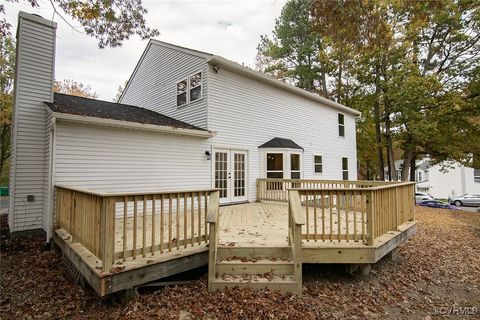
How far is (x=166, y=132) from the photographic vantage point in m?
7.71

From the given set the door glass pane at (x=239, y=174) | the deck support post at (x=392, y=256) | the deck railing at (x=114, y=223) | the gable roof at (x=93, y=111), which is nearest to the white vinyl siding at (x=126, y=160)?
the gable roof at (x=93, y=111)

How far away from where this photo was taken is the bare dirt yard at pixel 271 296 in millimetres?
3184

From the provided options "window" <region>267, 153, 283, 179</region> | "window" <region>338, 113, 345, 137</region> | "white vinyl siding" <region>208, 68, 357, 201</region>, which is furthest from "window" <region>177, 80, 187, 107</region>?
"window" <region>338, 113, 345, 137</region>

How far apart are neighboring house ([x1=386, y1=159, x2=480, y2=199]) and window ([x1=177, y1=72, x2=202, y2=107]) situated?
97.5ft

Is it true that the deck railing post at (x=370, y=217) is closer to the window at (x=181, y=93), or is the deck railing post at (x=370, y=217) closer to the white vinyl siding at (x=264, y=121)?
the white vinyl siding at (x=264, y=121)

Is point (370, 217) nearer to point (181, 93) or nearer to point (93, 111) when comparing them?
point (93, 111)

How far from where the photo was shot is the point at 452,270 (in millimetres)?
5316

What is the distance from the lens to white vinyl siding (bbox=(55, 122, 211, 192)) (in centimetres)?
616

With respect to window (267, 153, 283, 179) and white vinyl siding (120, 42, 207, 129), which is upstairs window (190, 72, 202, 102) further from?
window (267, 153, 283, 179)

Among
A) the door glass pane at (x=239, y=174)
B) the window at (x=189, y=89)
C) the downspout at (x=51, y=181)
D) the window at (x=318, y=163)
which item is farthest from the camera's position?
the window at (x=318, y=163)

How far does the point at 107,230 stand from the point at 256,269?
82.5 inches

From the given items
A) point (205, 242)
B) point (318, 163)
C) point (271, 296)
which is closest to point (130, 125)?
point (205, 242)

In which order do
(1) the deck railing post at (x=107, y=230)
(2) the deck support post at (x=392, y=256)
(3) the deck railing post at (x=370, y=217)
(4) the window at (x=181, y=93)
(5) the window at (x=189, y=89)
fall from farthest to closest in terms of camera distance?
1. (4) the window at (x=181, y=93)
2. (5) the window at (x=189, y=89)
3. (2) the deck support post at (x=392, y=256)
4. (3) the deck railing post at (x=370, y=217)
5. (1) the deck railing post at (x=107, y=230)

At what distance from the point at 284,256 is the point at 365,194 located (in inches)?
63.7
